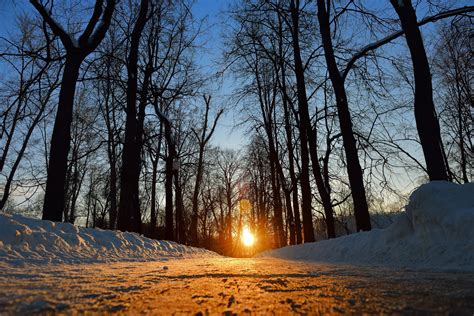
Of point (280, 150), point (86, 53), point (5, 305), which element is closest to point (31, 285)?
point (5, 305)

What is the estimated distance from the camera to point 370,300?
1353 mm

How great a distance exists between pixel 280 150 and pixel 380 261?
16463mm

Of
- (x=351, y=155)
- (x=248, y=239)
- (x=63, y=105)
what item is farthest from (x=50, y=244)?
(x=248, y=239)

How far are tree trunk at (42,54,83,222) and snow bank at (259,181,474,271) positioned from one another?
5.97 m

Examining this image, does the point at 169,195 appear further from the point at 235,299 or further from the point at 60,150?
the point at 235,299

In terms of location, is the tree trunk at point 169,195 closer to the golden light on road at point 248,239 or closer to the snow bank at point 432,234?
the snow bank at point 432,234

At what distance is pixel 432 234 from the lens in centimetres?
414

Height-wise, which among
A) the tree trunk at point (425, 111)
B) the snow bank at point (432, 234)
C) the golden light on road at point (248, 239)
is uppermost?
the tree trunk at point (425, 111)

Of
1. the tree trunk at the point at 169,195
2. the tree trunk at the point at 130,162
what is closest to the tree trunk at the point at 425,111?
the tree trunk at the point at 130,162

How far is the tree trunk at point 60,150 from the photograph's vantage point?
22.1 ft

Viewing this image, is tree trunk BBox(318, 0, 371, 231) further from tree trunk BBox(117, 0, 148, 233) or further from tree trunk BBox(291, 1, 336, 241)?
tree trunk BBox(117, 0, 148, 233)

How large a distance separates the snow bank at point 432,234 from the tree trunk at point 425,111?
228 cm

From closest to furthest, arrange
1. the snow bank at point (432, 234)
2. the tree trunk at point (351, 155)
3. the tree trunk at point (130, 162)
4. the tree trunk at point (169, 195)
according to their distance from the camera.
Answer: the snow bank at point (432, 234) → the tree trunk at point (351, 155) → the tree trunk at point (130, 162) → the tree trunk at point (169, 195)

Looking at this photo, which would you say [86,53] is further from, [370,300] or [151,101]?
[370,300]
